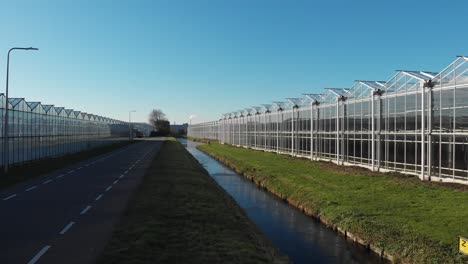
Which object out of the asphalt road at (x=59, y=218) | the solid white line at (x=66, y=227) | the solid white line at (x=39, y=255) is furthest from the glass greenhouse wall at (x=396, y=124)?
the solid white line at (x=39, y=255)

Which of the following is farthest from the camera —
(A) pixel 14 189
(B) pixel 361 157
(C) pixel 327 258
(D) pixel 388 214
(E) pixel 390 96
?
(B) pixel 361 157

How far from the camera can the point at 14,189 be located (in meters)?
23.8

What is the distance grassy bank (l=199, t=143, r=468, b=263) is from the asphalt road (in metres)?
8.67

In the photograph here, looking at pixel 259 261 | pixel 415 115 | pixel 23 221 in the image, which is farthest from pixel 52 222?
pixel 415 115

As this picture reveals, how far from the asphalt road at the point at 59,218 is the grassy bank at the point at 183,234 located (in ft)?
1.93

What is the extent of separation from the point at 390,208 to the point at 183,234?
9315 mm

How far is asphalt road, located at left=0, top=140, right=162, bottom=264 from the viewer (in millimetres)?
10969

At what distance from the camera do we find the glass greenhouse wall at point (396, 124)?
986 inches

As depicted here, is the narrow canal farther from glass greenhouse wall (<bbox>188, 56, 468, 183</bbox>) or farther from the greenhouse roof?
the greenhouse roof

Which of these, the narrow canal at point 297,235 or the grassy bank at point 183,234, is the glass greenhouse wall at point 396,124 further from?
the grassy bank at point 183,234

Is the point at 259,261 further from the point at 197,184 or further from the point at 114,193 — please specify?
the point at 197,184

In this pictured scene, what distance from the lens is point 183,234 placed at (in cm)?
1284

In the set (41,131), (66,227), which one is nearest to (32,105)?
(41,131)

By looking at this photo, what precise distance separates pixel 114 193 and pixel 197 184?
5372 mm
